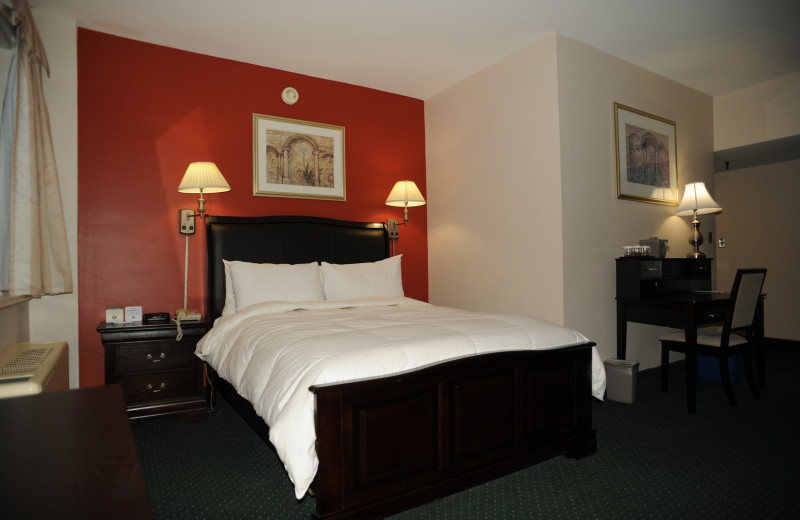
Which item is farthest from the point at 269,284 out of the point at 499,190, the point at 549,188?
the point at 549,188

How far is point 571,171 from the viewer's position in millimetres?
3480

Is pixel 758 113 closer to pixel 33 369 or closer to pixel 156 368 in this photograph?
pixel 156 368

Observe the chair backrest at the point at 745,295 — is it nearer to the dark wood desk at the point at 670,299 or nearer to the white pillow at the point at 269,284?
the dark wood desk at the point at 670,299

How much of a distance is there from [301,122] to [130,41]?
138 cm

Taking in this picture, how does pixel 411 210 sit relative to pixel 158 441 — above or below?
above

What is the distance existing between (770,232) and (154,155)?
21.6 feet

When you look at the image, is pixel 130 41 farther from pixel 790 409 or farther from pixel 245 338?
pixel 790 409

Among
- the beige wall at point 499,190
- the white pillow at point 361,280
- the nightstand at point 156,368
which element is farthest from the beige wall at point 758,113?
the nightstand at point 156,368

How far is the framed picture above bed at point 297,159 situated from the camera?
3.91 m

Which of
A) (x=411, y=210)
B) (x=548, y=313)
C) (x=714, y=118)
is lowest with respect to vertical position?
(x=548, y=313)

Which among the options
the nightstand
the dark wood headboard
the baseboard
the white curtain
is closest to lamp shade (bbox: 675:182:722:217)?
the baseboard

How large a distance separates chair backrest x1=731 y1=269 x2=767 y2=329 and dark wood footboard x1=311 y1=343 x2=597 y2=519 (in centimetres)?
165

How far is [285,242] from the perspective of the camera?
378 cm

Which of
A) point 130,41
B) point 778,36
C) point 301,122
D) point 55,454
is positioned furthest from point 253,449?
point 778,36
